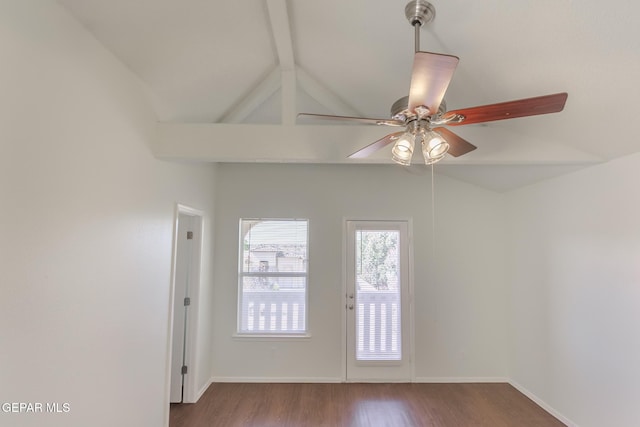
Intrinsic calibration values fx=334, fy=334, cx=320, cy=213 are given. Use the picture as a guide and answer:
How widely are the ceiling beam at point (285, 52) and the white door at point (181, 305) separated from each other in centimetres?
164

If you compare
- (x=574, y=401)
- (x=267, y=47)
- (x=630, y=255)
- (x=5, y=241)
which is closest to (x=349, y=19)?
(x=267, y=47)

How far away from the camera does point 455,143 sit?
1.90m

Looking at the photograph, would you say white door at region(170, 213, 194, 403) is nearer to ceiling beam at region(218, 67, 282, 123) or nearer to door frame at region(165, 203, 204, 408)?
door frame at region(165, 203, 204, 408)

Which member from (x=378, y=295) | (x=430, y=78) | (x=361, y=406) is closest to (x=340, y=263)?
(x=378, y=295)

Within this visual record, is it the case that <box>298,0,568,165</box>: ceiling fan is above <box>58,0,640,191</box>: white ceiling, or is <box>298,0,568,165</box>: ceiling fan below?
below

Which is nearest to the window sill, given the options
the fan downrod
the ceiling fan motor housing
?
the ceiling fan motor housing

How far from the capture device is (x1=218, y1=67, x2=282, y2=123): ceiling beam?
2917 millimetres

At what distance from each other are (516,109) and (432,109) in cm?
36

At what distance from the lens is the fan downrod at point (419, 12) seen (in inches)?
68.2

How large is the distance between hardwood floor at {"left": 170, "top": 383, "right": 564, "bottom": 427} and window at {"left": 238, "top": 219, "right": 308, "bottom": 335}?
70cm

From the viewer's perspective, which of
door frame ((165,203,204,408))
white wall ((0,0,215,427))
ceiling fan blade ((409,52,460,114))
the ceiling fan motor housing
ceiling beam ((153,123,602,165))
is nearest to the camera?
ceiling fan blade ((409,52,460,114))

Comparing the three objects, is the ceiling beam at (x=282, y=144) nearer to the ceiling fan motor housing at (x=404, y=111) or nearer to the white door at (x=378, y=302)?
the ceiling fan motor housing at (x=404, y=111)

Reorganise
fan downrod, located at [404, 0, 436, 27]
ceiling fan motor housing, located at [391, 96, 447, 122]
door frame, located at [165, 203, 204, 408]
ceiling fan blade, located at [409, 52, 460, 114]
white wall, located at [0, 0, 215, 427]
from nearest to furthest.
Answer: ceiling fan blade, located at [409, 52, 460, 114] < white wall, located at [0, 0, 215, 427] < ceiling fan motor housing, located at [391, 96, 447, 122] < fan downrod, located at [404, 0, 436, 27] < door frame, located at [165, 203, 204, 408]

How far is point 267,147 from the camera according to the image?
8.54 ft
